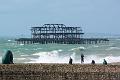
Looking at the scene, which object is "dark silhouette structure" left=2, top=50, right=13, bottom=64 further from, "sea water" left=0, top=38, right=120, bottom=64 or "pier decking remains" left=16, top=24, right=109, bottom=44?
"pier decking remains" left=16, top=24, right=109, bottom=44

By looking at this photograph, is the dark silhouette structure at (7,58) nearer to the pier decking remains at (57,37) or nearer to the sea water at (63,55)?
the sea water at (63,55)

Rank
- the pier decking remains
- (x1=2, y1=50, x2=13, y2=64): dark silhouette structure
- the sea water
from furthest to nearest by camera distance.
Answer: the pier decking remains → the sea water → (x1=2, y1=50, x2=13, y2=64): dark silhouette structure

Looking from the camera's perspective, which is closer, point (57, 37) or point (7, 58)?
point (7, 58)

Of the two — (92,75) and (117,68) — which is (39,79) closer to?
(92,75)

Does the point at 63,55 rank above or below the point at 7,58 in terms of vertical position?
above

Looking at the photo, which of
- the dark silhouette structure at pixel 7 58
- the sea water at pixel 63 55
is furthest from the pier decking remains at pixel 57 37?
the dark silhouette structure at pixel 7 58

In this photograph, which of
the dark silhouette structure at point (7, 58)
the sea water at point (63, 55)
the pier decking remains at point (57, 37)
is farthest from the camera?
the pier decking remains at point (57, 37)

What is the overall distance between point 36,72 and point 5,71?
1354 millimetres

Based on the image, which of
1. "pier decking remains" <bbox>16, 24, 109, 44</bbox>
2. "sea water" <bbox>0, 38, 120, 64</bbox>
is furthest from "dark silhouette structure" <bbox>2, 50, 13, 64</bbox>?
"pier decking remains" <bbox>16, 24, 109, 44</bbox>

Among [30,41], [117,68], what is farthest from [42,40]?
[117,68]

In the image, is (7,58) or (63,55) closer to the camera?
(7,58)

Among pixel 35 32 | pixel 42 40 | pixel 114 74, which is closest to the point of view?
pixel 114 74

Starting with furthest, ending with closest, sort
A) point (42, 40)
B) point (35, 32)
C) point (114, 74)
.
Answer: point (35, 32)
point (42, 40)
point (114, 74)

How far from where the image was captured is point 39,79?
18.1 meters
